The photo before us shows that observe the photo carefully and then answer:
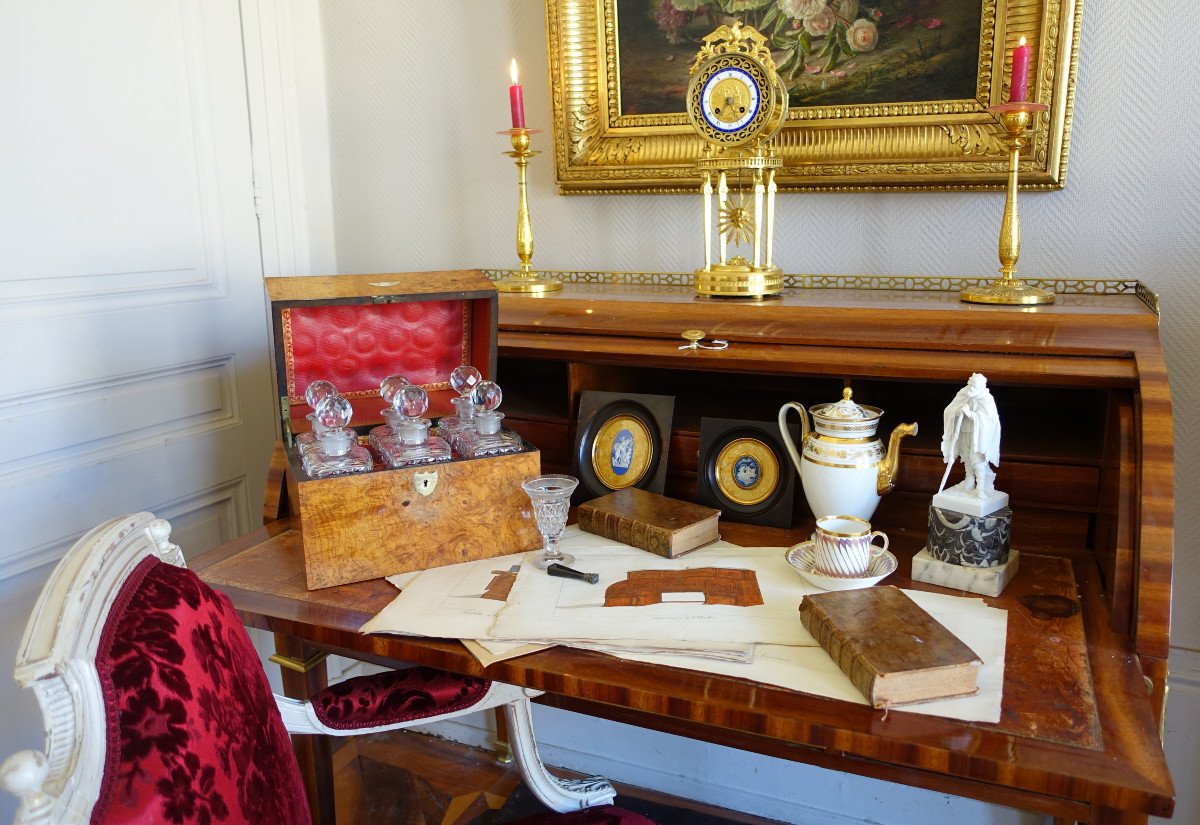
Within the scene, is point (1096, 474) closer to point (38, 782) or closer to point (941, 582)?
point (941, 582)

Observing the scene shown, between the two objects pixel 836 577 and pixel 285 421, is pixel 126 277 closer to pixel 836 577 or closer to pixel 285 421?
pixel 285 421

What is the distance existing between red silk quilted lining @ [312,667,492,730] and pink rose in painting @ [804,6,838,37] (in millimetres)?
1275

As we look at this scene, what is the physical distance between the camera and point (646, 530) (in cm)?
127

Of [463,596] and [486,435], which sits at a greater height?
[486,435]

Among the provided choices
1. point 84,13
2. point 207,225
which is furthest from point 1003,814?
point 84,13

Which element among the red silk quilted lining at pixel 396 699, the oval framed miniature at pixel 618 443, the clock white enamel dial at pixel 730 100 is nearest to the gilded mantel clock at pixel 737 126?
the clock white enamel dial at pixel 730 100

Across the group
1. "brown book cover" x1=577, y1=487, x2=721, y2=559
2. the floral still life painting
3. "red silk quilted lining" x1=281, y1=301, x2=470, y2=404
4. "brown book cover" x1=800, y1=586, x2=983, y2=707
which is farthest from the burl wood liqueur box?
the floral still life painting

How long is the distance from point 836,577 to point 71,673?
2.73ft

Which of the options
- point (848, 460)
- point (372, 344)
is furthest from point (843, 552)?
point (372, 344)

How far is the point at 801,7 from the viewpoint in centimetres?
165

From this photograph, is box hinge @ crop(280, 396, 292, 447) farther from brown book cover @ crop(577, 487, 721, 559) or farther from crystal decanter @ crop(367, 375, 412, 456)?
brown book cover @ crop(577, 487, 721, 559)

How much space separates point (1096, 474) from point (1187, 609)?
664 mm

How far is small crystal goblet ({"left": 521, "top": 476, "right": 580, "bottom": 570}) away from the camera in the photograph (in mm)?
1223

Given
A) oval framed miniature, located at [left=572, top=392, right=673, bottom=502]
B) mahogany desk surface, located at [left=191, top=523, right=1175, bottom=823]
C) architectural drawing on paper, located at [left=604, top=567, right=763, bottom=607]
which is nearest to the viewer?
mahogany desk surface, located at [left=191, top=523, right=1175, bottom=823]
